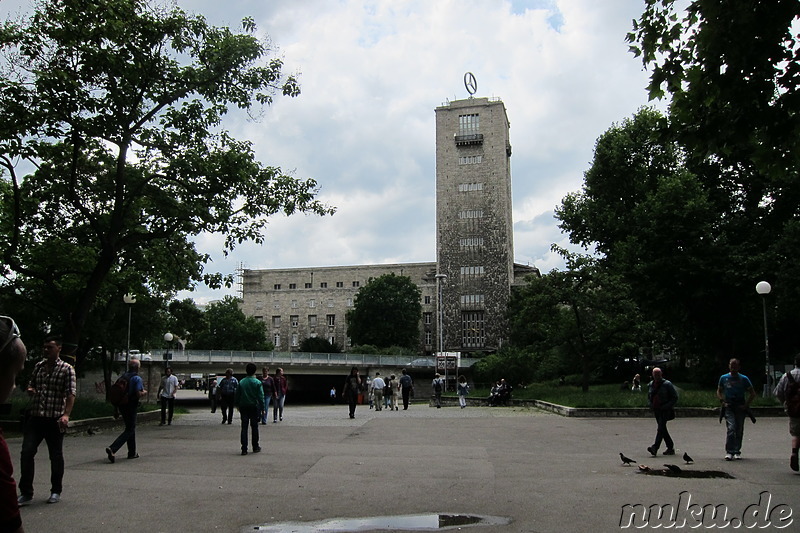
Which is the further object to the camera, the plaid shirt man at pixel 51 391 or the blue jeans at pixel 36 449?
the plaid shirt man at pixel 51 391

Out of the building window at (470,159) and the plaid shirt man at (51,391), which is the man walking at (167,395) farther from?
the building window at (470,159)

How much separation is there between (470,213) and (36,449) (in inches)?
3692

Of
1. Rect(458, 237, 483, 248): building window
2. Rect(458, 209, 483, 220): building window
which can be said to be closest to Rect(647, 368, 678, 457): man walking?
Rect(458, 237, 483, 248): building window

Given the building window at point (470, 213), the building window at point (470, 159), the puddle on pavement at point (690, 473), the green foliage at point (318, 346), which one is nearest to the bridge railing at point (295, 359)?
the green foliage at point (318, 346)

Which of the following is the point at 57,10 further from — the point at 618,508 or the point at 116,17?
the point at 618,508

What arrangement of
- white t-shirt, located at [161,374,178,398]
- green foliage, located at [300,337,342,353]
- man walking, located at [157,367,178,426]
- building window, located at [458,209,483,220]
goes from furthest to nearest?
green foliage, located at [300,337,342,353], building window, located at [458,209,483,220], white t-shirt, located at [161,374,178,398], man walking, located at [157,367,178,426]

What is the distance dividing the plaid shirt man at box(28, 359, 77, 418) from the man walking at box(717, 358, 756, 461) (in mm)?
10027

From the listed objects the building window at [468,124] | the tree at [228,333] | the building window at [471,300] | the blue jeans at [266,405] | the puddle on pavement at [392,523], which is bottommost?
the blue jeans at [266,405]

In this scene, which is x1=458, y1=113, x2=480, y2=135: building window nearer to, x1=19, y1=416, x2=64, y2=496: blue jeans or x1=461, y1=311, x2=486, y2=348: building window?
x1=461, y1=311, x2=486, y2=348: building window

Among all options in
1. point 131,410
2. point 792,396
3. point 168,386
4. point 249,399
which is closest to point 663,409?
point 792,396

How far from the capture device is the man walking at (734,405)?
11508 millimetres

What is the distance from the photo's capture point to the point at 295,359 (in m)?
67.1

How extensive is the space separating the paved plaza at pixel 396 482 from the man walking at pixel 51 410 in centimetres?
49

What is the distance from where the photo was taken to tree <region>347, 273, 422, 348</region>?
97.7m
